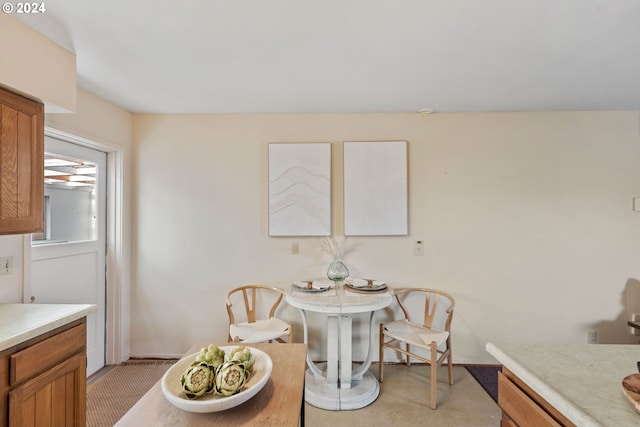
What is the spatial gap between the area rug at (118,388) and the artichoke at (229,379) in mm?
1702

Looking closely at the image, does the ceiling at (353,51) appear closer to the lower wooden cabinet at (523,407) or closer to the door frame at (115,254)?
the door frame at (115,254)

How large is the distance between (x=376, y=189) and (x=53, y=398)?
2504mm


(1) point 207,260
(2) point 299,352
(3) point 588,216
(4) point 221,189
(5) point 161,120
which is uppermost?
(5) point 161,120

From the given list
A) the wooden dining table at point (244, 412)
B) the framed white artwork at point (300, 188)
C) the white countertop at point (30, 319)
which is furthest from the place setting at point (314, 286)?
the white countertop at point (30, 319)

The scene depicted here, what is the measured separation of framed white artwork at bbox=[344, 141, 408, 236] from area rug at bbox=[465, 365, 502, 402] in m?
1.37

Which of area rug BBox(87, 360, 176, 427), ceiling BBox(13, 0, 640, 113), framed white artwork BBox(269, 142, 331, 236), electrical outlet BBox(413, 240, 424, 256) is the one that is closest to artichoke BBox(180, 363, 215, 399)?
ceiling BBox(13, 0, 640, 113)

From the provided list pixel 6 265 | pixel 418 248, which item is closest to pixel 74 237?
pixel 6 265

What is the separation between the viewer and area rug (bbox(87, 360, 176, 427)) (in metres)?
2.03

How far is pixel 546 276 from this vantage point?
269 centimetres

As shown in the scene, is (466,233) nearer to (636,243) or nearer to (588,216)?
(588,216)

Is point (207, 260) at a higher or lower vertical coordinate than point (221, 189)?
lower

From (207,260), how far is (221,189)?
2.29 ft

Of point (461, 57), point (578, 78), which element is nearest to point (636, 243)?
point (578, 78)

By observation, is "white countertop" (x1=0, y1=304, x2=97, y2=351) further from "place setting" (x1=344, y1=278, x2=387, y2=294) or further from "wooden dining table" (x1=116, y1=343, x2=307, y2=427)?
"place setting" (x1=344, y1=278, x2=387, y2=294)
